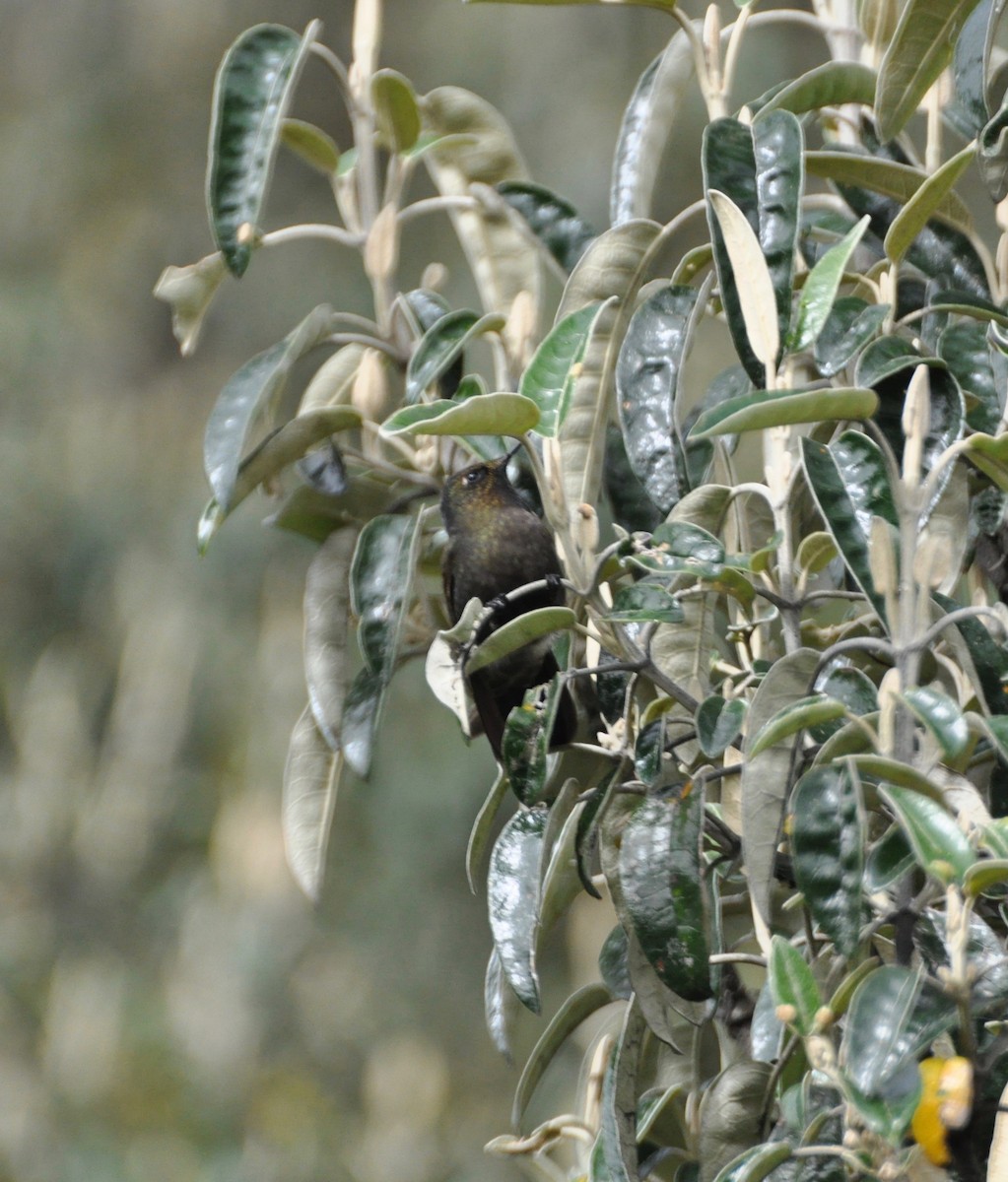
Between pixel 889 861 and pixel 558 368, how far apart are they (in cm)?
38

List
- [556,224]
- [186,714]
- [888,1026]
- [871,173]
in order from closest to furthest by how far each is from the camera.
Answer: [888,1026] < [871,173] < [556,224] < [186,714]

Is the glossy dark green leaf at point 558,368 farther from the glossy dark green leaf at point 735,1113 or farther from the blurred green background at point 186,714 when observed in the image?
the blurred green background at point 186,714

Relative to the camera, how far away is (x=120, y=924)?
445 cm

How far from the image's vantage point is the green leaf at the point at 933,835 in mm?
686

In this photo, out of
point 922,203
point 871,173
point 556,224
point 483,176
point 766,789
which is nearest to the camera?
point 766,789

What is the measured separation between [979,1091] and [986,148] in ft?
1.99

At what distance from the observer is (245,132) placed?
111 cm

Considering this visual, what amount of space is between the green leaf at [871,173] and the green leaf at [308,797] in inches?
22.8

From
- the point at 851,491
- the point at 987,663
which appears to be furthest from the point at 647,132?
the point at 987,663

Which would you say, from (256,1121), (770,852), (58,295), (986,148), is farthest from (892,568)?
(58,295)

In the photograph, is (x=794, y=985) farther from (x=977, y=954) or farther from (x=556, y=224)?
(x=556, y=224)

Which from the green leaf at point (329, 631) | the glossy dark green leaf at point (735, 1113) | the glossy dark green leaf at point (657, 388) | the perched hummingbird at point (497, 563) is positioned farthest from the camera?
the perched hummingbird at point (497, 563)

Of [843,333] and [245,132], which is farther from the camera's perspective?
[245,132]

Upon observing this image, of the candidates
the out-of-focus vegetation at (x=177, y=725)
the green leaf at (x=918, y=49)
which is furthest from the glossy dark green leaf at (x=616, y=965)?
the out-of-focus vegetation at (x=177, y=725)
